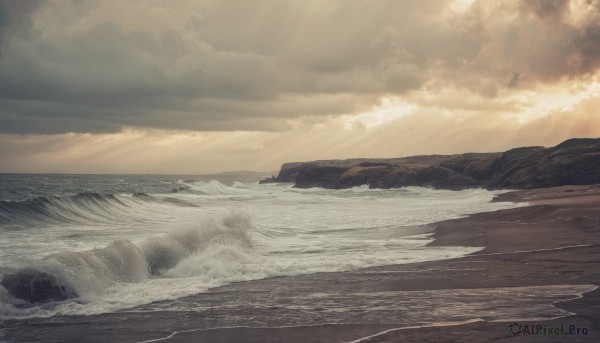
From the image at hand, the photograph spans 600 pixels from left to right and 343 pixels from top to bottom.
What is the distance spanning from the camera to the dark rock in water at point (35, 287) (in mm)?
10383

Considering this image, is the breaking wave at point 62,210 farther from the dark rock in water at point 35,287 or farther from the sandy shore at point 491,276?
the sandy shore at point 491,276

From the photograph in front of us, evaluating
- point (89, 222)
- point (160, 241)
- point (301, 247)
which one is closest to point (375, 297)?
point (160, 241)

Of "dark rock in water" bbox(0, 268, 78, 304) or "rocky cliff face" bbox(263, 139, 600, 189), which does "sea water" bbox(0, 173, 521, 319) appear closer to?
"dark rock in water" bbox(0, 268, 78, 304)

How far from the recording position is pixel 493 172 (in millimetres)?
74125

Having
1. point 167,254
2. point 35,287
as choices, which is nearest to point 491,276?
point 167,254

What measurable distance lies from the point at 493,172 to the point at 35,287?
7124cm

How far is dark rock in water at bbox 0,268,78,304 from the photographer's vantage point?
1038cm

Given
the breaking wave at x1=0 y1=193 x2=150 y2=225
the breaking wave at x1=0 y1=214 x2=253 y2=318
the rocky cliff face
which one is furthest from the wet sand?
the rocky cliff face

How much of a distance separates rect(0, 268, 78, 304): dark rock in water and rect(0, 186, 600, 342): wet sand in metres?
1.48

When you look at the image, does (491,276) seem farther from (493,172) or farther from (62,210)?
(493,172)

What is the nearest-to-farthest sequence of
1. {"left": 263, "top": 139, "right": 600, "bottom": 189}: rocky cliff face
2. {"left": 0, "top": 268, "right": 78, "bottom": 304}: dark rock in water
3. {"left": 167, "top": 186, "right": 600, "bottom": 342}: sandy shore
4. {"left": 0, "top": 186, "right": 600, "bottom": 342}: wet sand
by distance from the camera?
{"left": 167, "top": 186, "right": 600, "bottom": 342}: sandy shore
{"left": 0, "top": 186, "right": 600, "bottom": 342}: wet sand
{"left": 0, "top": 268, "right": 78, "bottom": 304}: dark rock in water
{"left": 263, "top": 139, "right": 600, "bottom": 189}: rocky cliff face

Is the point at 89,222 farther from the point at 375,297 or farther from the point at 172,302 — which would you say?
the point at 375,297

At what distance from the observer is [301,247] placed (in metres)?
18.5

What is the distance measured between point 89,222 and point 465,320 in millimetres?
25486
